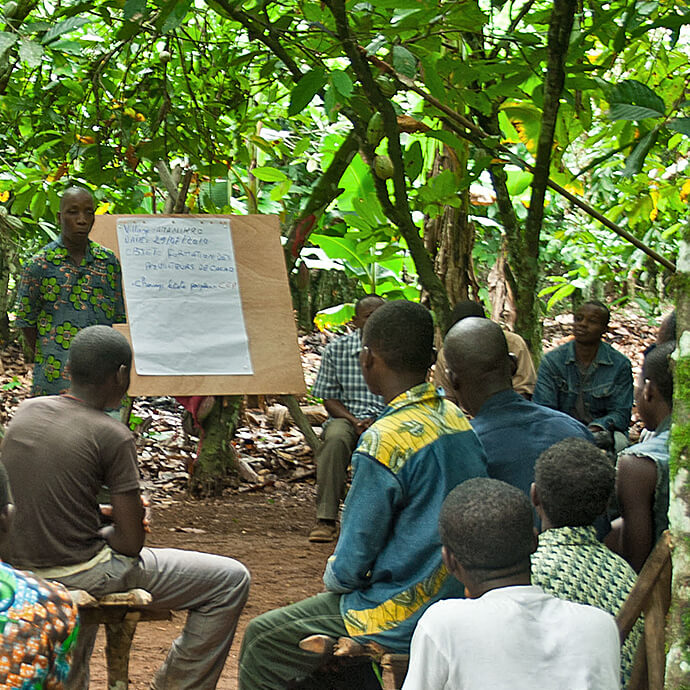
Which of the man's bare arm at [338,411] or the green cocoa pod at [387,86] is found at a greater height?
the green cocoa pod at [387,86]

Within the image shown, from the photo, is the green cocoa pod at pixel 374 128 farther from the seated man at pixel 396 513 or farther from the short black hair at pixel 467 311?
the seated man at pixel 396 513

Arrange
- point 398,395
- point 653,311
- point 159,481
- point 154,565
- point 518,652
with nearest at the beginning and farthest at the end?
point 518,652, point 398,395, point 154,565, point 159,481, point 653,311

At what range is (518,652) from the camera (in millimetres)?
2074

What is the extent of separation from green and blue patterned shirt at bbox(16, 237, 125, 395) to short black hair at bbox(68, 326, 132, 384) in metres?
2.49

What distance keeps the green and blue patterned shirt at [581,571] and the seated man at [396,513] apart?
335mm

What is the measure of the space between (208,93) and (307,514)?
3219mm

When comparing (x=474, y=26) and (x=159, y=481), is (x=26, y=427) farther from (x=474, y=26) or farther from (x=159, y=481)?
(x=159, y=481)

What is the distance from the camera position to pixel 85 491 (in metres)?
3.30

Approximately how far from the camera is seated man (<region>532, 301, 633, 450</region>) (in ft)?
20.7

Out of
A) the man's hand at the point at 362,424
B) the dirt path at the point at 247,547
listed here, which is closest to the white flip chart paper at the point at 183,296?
the man's hand at the point at 362,424

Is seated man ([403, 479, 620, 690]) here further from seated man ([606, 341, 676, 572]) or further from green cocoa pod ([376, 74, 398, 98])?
green cocoa pod ([376, 74, 398, 98])

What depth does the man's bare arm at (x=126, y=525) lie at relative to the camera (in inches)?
→ 131

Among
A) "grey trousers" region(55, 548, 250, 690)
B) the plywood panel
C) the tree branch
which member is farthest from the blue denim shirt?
"grey trousers" region(55, 548, 250, 690)

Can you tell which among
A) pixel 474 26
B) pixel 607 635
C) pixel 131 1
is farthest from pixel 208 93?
pixel 607 635
